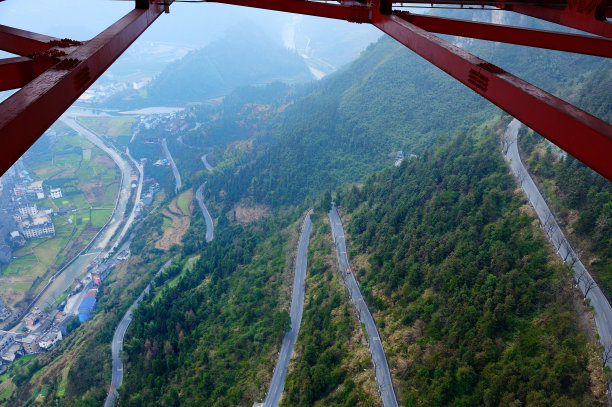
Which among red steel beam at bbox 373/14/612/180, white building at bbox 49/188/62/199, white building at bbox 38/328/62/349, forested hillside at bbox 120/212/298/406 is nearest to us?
red steel beam at bbox 373/14/612/180

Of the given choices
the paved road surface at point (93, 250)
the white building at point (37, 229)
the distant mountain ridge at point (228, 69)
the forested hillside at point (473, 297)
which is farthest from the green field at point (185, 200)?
the distant mountain ridge at point (228, 69)

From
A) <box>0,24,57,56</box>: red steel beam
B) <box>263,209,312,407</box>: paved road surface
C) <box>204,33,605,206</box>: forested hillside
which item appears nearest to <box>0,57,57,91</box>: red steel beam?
<box>0,24,57,56</box>: red steel beam

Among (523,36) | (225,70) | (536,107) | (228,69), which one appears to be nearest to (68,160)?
(225,70)

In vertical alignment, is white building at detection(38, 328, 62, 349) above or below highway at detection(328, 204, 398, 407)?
below

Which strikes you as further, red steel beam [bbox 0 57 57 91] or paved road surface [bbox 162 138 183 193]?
paved road surface [bbox 162 138 183 193]

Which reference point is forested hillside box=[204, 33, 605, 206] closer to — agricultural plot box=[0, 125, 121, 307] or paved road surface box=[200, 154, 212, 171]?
paved road surface box=[200, 154, 212, 171]

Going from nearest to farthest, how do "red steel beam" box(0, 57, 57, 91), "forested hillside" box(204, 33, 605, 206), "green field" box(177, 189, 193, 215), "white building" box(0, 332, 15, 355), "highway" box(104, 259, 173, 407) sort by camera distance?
"red steel beam" box(0, 57, 57, 91) < "highway" box(104, 259, 173, 407) < "white building" box(0, 332, 15, 355) < "forested hillside" box(204, 33, 605, 206) < "green field" box(177, 189, 193, 215)

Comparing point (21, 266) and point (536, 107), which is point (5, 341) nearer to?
point (21, 266)
